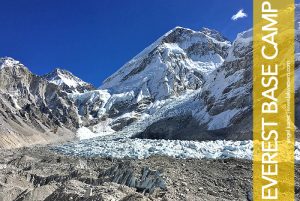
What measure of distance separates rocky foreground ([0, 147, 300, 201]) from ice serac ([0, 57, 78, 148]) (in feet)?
181

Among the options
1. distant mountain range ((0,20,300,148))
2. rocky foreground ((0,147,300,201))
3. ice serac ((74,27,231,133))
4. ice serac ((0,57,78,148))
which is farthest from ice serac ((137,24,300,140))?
ice serac ((74,27,231,133))

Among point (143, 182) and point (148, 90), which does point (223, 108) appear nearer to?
point (143, 182)

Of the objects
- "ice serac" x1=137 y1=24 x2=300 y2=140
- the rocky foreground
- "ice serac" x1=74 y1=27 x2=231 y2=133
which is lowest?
the rocky foreground

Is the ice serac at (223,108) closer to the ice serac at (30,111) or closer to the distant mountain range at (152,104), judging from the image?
the distant mountain range at (152,104)

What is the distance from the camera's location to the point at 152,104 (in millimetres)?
165750

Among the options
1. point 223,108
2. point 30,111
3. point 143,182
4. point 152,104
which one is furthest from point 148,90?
point 143,182

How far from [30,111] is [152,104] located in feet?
152

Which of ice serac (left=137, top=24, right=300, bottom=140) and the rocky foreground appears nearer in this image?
the rocky foreground

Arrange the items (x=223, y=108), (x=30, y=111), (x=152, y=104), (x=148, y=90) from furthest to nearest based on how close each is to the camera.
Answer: (x=148, y=90)
(x=152, y=104)
(x=30, y=111)
(x=223, y=108)

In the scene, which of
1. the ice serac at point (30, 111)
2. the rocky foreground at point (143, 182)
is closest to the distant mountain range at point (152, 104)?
the ice serac at point (30, 111)

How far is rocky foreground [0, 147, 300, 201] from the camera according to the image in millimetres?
27812

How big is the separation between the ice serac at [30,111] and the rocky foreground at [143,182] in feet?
181

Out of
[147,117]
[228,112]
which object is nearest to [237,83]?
[228,112]

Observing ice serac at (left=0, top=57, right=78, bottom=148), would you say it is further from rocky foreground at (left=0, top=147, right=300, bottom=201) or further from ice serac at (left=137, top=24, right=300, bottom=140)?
rocky foreground at (left=0, top=147, right=300, bottom=201)
